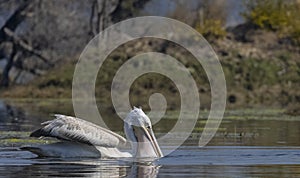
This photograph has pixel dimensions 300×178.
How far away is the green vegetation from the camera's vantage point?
50.7 metres

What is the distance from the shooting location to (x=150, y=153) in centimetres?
1535

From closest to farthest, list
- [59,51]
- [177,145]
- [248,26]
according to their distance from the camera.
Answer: [177,145]
[248,26]
[59,51]

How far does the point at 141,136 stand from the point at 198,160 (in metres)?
1.29

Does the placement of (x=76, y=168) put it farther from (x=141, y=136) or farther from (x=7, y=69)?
(x=7, y=69)

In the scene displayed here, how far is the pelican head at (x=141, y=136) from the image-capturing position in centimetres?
1539

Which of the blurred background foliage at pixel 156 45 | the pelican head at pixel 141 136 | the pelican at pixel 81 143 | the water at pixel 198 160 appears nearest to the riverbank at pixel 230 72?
the blurred background foliage at pixel 156 45

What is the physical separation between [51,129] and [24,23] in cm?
4539

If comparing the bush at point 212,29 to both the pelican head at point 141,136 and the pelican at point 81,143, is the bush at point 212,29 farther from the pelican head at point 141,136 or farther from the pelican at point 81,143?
the pelican at point 81,143

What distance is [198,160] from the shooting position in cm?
1480

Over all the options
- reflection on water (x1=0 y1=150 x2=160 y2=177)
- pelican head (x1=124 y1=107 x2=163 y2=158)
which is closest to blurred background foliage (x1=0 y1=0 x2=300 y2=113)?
pelican head (x1=124 y1=107 x2=163 y2=158)

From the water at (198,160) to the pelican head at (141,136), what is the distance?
335 mm

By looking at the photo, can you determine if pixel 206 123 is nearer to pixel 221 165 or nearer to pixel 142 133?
pixel 142 133

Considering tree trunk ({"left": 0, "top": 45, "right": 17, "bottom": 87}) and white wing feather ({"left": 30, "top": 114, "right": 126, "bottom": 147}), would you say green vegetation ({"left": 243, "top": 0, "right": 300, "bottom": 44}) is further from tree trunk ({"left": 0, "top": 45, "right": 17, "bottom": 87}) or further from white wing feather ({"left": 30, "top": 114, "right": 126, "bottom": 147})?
white wing feather ({"left": 30, "top": 114, "right": 126, "bottom": 147})

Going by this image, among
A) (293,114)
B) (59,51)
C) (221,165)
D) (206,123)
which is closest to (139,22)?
(59,51)
